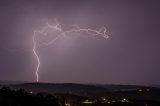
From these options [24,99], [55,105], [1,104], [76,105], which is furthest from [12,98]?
[76,105]

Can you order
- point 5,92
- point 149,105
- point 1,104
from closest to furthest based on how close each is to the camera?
1. point 1,104
2. point 5,92
3. point 149,105

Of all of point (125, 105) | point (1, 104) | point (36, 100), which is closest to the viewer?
point (1, 104)

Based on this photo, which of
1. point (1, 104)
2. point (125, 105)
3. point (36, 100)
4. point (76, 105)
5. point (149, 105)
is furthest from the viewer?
point (149, 105)

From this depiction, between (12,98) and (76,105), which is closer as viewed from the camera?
(12,98)

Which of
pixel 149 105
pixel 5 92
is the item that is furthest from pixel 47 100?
pixel 149 105

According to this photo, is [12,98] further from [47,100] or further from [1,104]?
[1,104]

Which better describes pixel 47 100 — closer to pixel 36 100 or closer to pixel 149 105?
pixel 36 100

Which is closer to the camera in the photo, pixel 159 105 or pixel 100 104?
pixel 100 104

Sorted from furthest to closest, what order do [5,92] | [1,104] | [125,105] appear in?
[125,105]
[5,92]
[1,104]
